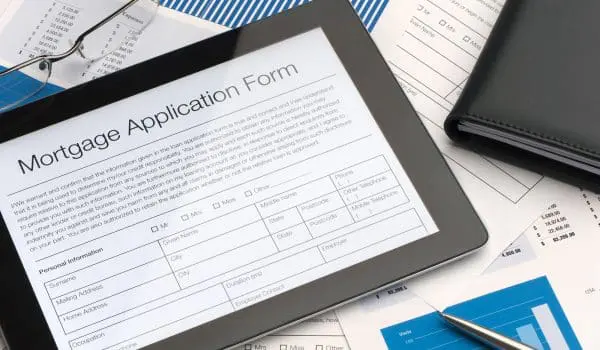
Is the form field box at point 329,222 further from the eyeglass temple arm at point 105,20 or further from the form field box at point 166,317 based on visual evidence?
the eyeglass temple arm at point 105,20


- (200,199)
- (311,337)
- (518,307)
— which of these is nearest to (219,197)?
(200,199)

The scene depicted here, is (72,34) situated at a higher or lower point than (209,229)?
higher

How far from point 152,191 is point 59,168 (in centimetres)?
7

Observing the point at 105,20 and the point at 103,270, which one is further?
the point at 105,20

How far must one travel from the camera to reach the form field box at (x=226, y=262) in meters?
0.48

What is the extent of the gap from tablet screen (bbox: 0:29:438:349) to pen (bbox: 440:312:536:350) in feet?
0.20

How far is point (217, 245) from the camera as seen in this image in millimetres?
487

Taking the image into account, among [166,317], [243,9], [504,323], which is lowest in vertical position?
[504,323]

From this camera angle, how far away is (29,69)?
1.88 ft

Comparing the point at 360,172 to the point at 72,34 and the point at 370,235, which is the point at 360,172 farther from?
the point at 72,34

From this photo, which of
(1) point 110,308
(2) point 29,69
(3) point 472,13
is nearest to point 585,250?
(3) point 472,13

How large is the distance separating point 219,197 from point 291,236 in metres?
0.06

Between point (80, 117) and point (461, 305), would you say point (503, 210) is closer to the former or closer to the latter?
point (461, 305)

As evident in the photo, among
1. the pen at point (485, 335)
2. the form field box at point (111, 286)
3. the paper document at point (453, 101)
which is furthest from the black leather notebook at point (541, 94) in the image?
the form field box at point (111, 286)
